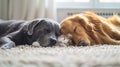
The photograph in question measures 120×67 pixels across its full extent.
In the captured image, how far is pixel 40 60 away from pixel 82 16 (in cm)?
126

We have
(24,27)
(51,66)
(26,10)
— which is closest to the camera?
(51,66)

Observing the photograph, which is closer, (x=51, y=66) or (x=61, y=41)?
(x=51, y=66)

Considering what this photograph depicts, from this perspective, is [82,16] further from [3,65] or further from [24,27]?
[3,65]

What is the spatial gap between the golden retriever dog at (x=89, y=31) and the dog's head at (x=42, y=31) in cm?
7

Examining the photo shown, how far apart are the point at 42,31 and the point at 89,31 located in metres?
0.38

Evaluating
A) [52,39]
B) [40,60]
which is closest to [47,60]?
[40,60]

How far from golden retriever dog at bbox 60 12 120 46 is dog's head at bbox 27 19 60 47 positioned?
7cm

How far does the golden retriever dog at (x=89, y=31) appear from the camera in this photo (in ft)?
5.97

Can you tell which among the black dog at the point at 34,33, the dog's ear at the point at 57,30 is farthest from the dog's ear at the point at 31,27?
the dog's ear at the point at 57,30

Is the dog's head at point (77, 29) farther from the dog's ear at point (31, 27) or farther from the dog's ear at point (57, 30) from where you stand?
the dog's ear at point (31, 27)

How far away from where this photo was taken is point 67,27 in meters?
1.87

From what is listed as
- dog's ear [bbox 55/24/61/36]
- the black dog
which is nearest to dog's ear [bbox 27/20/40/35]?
the black dog

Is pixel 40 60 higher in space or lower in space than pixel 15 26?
higher

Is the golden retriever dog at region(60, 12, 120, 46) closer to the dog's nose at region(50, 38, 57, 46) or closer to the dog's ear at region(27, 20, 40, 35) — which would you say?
the dog's nose at region(50, 38, 57, 46)
